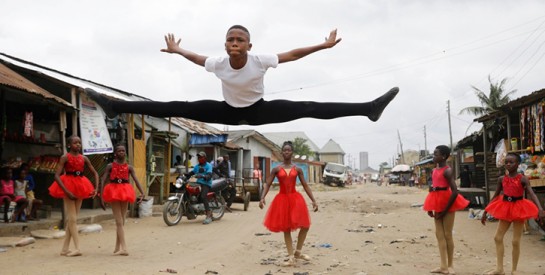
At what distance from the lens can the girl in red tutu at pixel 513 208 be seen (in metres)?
5.95

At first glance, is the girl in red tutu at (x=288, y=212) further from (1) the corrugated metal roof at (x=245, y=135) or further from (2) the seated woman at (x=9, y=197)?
(1) the corrugated metal roof at (x=245, y=135)

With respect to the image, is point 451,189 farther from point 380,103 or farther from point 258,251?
point 258,251

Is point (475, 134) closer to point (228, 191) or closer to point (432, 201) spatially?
point (228, 191)

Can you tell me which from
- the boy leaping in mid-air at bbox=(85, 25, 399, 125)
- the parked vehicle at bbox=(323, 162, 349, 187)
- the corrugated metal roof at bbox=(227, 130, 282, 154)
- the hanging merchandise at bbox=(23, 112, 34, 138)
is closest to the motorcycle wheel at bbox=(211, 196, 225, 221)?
the hanging merchandise at bbox=(23, 112, 34, 138)

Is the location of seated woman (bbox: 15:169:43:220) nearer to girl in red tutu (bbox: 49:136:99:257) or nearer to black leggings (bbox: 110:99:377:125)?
girl in red tutu (bbox: 49:136:99:257)

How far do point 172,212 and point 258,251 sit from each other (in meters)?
4.02

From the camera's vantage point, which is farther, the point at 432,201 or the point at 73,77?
the point at 73,77

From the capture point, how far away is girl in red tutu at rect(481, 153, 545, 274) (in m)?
5.95

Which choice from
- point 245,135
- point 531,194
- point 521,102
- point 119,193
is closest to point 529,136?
point 521,102

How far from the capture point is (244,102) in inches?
139

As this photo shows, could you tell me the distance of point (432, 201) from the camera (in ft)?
21.0

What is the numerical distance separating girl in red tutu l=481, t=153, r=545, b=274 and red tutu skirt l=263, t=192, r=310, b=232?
2.50 m

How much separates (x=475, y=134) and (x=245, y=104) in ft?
59.6

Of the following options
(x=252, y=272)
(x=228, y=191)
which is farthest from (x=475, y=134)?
(x=252, y=272)
